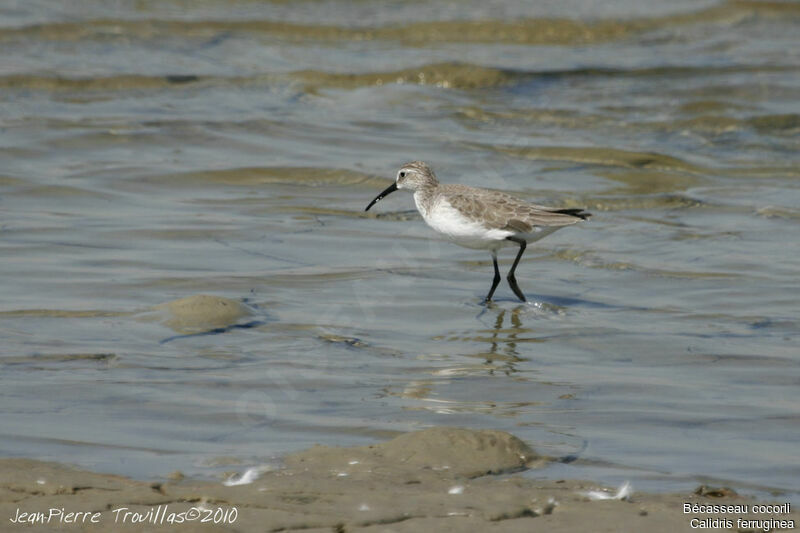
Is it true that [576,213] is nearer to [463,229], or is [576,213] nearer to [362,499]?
[463,229]

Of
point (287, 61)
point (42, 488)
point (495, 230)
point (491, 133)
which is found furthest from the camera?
point (287, 61)

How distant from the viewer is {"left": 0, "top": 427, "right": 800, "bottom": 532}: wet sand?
402 cm

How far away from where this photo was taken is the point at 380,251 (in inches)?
363

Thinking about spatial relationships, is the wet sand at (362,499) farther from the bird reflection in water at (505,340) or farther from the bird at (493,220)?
the bird at (493,220)

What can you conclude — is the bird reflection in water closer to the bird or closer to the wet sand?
the bird

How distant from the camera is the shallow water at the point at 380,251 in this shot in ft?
17.8

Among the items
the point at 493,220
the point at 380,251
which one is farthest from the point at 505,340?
the point at 380,251

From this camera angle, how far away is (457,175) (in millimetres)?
11883

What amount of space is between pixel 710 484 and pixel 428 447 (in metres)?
1.20

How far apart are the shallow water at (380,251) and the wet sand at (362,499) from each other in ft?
0.83

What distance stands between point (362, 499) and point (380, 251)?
5.10 meters

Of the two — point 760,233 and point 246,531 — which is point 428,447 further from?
point 760,233

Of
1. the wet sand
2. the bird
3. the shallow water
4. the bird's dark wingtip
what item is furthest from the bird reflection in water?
the wet sand

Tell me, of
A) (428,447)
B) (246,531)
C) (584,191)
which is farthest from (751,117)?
(246,531)
